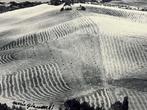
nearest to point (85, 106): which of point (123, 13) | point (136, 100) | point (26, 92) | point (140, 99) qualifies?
point (136, 100)

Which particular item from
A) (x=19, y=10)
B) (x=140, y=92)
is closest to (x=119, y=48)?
(x=140, y=92)

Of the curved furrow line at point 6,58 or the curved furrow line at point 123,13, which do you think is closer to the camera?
the curved furrow line at point 6,58

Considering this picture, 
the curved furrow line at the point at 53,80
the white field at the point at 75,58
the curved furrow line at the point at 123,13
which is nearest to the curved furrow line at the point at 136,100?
the white field at the point at 75,58

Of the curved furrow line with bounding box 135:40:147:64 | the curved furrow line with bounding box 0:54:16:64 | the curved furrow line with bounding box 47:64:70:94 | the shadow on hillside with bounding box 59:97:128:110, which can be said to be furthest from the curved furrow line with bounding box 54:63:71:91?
the curved furrow line with bounding box 135:40:147:64

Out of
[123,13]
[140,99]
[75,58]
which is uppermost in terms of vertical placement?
[75,58]

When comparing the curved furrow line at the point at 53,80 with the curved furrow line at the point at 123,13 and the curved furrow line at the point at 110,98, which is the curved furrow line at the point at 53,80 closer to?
the curved furrow line at the point at 110,98

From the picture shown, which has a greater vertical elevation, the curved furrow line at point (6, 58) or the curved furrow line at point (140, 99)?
the curved furrow line at point (140, 99)

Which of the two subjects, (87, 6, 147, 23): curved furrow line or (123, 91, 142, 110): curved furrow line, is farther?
(87, 6, 147, 23): curved furrow line

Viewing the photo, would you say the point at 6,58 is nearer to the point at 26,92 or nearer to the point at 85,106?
the point at 26,92

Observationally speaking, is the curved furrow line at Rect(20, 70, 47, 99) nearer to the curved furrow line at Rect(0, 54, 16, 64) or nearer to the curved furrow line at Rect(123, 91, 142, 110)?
the curved furrow line at Rect(0, 54, 16, 64)
